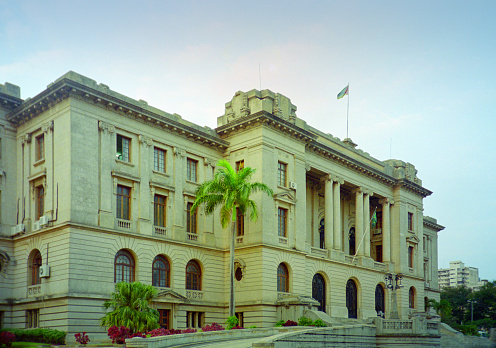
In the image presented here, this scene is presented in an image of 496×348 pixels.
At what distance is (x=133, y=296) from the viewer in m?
32.4

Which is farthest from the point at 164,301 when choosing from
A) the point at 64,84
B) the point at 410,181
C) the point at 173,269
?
the point at 410,181

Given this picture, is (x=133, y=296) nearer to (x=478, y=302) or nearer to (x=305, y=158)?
(x=305, y=158)

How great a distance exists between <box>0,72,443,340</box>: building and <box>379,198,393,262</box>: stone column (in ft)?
23.3

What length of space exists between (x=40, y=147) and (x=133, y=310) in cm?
1537

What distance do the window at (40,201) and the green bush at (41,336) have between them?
26.1 feet

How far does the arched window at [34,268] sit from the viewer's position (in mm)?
39438

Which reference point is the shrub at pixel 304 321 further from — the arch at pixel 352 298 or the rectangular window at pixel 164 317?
the arch at pixel 352 298

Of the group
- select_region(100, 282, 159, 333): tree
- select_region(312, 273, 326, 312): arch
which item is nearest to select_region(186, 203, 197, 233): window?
select_region(100, 282, 159, 333): tree

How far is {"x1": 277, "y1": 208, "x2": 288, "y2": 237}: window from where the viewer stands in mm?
47000

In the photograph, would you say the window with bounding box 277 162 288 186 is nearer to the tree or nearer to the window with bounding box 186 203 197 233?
the window with bounding box 186 203 197 233

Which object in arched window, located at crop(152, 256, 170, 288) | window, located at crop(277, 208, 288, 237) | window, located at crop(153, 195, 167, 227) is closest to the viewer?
arched window, located at crop(152, 256, 170, 288)

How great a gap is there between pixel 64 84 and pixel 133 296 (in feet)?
46.8

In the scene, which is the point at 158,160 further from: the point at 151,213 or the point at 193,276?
the point at 193,276

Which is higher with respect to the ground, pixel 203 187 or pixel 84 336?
pixel 203 187
